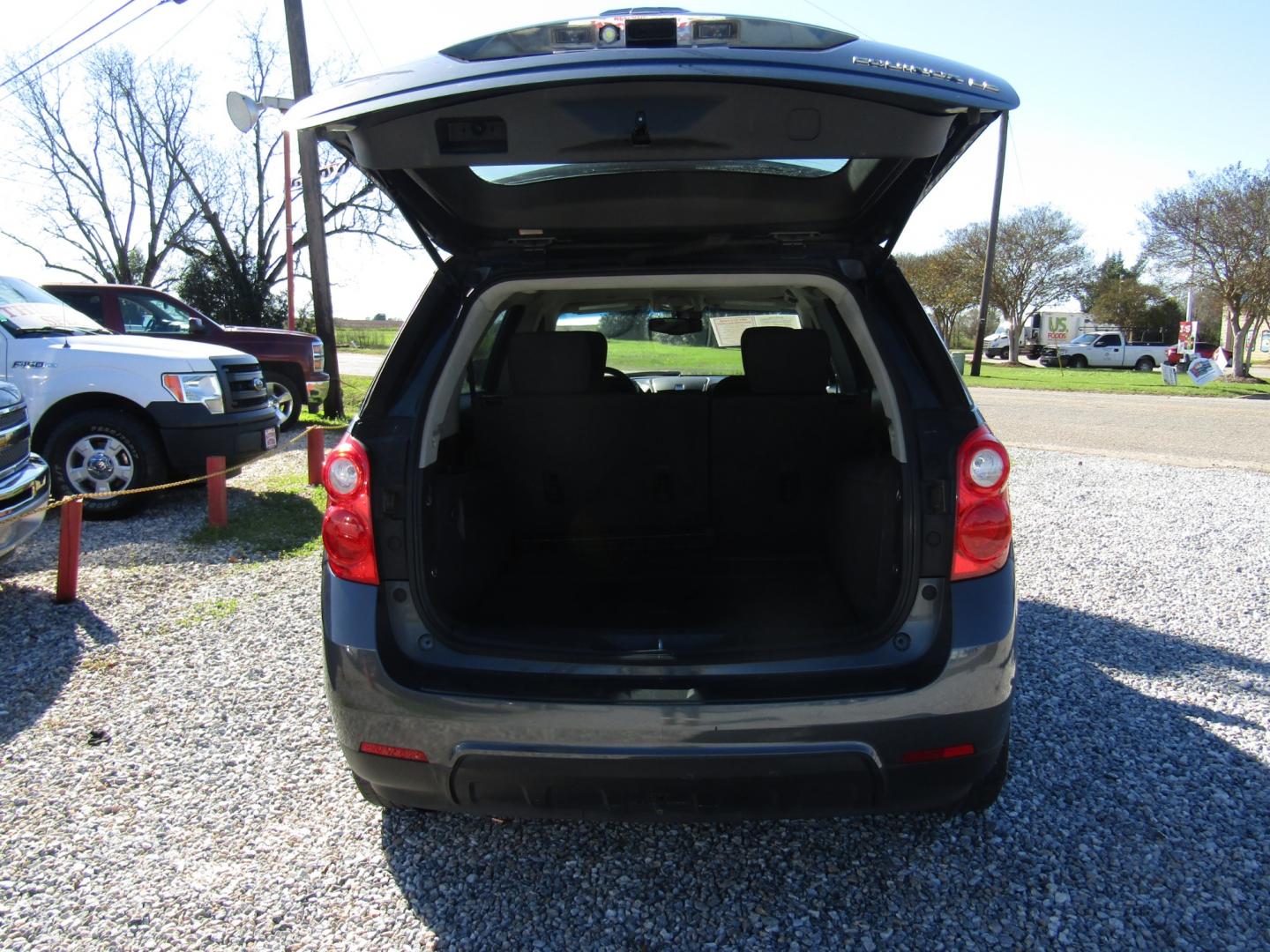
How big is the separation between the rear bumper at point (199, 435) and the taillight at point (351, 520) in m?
5.17

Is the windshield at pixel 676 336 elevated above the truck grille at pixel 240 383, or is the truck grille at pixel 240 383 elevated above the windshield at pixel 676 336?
the windshield at pixel 676 336

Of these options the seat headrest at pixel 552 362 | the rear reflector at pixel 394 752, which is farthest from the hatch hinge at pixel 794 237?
the rear reflector at pixel 394 752

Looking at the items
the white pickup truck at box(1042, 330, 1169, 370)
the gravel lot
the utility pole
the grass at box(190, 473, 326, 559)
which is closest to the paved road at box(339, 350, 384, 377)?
the utility pole

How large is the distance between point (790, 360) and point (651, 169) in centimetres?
134

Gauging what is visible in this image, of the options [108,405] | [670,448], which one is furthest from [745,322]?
[108,405]

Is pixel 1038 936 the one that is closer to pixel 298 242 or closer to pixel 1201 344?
pixel 298 242

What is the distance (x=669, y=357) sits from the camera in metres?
5.21

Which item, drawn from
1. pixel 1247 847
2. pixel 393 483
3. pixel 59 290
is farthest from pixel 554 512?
pixel 59 290

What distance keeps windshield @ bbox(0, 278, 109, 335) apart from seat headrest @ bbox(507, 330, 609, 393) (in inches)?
206

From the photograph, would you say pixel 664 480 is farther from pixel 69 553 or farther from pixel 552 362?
pixel 69 553

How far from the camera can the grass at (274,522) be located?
19.8 ft

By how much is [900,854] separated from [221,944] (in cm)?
186

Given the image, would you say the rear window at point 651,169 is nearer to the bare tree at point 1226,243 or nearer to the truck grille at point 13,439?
the truck grille at point 13,439

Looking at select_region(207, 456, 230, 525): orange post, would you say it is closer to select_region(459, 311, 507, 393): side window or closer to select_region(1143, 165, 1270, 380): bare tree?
select_region(459, 311, 507, 393): side window
